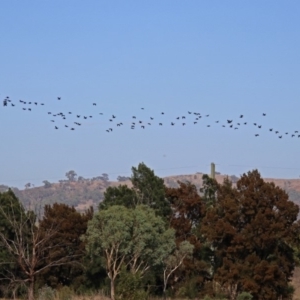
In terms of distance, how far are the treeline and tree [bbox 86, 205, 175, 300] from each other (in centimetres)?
5

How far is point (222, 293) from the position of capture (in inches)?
1815

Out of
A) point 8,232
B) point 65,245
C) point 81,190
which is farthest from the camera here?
point 81,190

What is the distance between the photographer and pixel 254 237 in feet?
150

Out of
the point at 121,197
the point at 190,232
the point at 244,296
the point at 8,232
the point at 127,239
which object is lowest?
the point at 244,296

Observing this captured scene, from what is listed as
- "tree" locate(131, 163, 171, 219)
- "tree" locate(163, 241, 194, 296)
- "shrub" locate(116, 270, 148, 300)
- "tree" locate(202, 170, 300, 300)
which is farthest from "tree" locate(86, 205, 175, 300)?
"tree" locate(131, 163, 171, 219)

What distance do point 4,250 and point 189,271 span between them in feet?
38.5

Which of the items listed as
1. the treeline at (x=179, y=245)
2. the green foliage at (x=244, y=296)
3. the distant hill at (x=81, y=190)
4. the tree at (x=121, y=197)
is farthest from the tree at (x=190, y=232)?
the distant hill at (x=81, y=190)

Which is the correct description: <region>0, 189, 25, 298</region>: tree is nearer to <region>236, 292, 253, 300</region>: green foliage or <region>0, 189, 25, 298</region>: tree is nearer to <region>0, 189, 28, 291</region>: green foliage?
<region>0, 189, 28, 291</region>: green foliage

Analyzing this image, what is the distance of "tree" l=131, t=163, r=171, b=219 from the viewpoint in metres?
52.3

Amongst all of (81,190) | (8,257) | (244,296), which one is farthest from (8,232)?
(81,190)

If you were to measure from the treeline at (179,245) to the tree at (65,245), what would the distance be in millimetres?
65

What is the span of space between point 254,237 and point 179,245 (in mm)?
4586

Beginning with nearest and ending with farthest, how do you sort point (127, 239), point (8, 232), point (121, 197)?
1. point (127, 239)
2. point (8, 232)
3. point (121, 197)

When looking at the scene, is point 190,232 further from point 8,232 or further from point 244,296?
point 8,232
